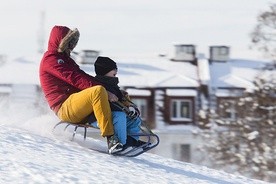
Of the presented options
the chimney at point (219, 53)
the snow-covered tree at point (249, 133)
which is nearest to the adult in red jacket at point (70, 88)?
the snow-covered tree at point (249, 133)

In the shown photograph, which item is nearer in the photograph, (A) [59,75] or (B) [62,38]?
(A) [59,75]

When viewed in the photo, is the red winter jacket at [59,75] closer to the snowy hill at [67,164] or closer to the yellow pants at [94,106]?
the yellow pants at [94,106]

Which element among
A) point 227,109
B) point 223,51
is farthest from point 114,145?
point 223,51

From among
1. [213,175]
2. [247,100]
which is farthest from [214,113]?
[213,175]

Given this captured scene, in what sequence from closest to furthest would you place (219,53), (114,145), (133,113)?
(114,145) < (133,113) < (219,53)

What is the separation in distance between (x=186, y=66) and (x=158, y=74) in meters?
2.06

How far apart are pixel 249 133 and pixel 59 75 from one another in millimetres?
20612

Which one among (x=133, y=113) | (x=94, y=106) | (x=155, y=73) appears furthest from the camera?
(x=155, y=73)

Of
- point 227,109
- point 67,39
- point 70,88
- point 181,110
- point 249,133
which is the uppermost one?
point 67,39

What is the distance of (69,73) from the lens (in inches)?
397

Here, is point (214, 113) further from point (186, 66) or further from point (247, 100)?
point (186, 66)

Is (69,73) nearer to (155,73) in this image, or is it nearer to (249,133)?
(249,133)

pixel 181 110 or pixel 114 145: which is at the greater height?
pixel 114 145

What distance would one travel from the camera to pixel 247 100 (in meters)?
30.9
